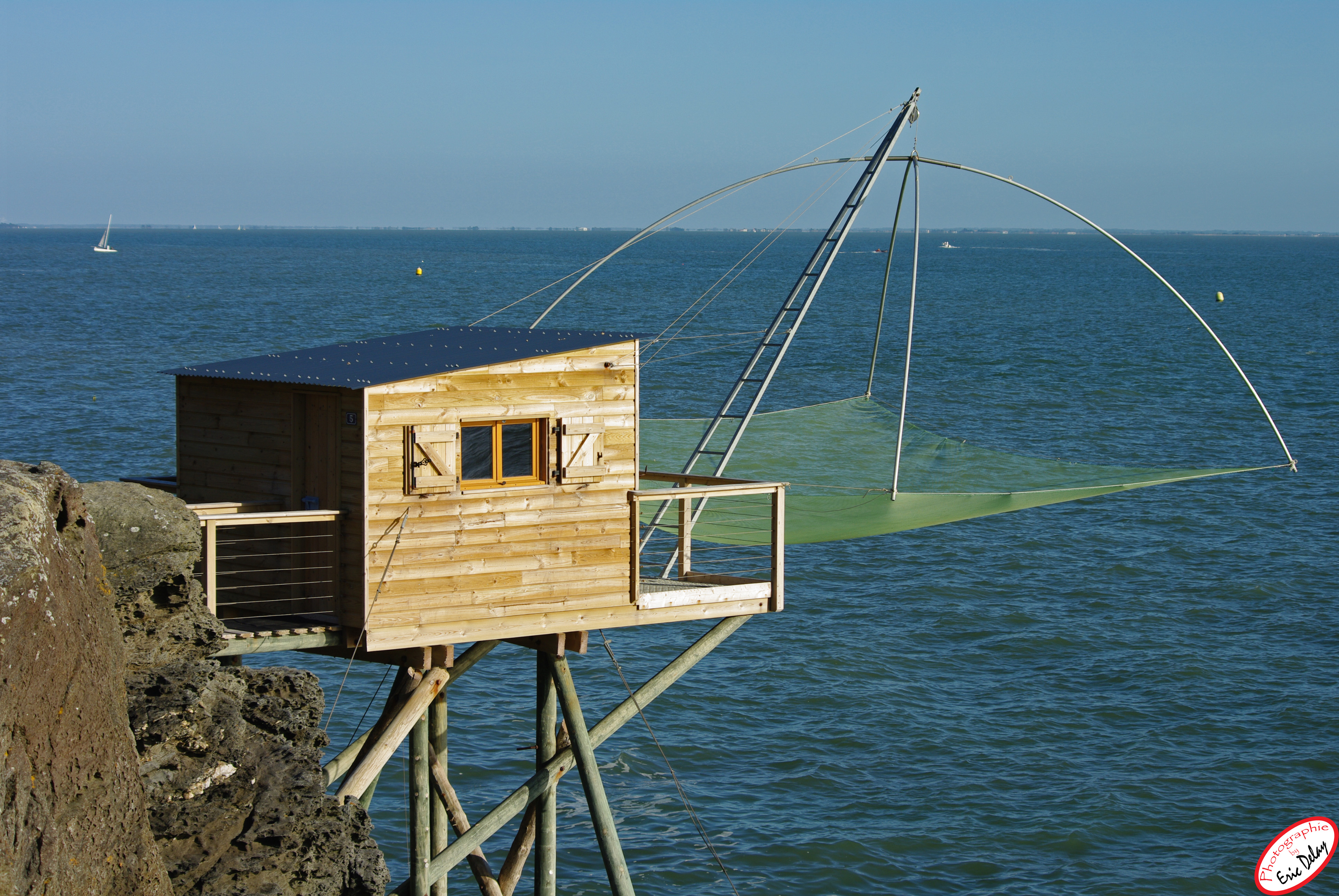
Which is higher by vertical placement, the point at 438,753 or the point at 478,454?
the point at 478,454

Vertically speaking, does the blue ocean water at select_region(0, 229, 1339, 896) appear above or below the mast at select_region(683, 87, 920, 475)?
below

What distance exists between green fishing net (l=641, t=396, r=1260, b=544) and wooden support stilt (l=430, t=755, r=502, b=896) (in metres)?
4.57

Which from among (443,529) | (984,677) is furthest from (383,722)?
(984,677)

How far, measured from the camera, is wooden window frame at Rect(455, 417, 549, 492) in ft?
35.7

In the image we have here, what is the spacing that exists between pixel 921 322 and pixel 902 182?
212 feet

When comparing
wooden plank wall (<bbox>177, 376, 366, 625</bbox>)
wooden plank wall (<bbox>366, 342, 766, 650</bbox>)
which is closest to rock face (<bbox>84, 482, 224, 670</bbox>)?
wooden plank wall (<bbox>177, 376, 366, 625</bbox>)

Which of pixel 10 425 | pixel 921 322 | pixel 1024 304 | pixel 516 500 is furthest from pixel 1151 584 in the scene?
pixel 1024 304

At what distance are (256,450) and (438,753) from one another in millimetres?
3805

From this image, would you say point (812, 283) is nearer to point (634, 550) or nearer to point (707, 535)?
point (707, 535)

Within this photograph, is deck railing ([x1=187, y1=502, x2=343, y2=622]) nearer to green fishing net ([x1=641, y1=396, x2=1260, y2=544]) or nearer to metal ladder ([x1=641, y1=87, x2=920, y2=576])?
metal ladder ([x1=641, y1=87, x2=920, y2=576])

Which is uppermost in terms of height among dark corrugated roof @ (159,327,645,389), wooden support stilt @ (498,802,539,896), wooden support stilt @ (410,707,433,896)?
dark corrugated roof @ (159,327,645,389)

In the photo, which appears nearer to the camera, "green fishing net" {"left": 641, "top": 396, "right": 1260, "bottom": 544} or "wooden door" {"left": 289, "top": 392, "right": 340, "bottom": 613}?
"wooden door" {"left": 289, "top": 392, "right": 340, "bottom": 613}

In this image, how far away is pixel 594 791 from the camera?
1240cm

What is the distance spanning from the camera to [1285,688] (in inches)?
837
